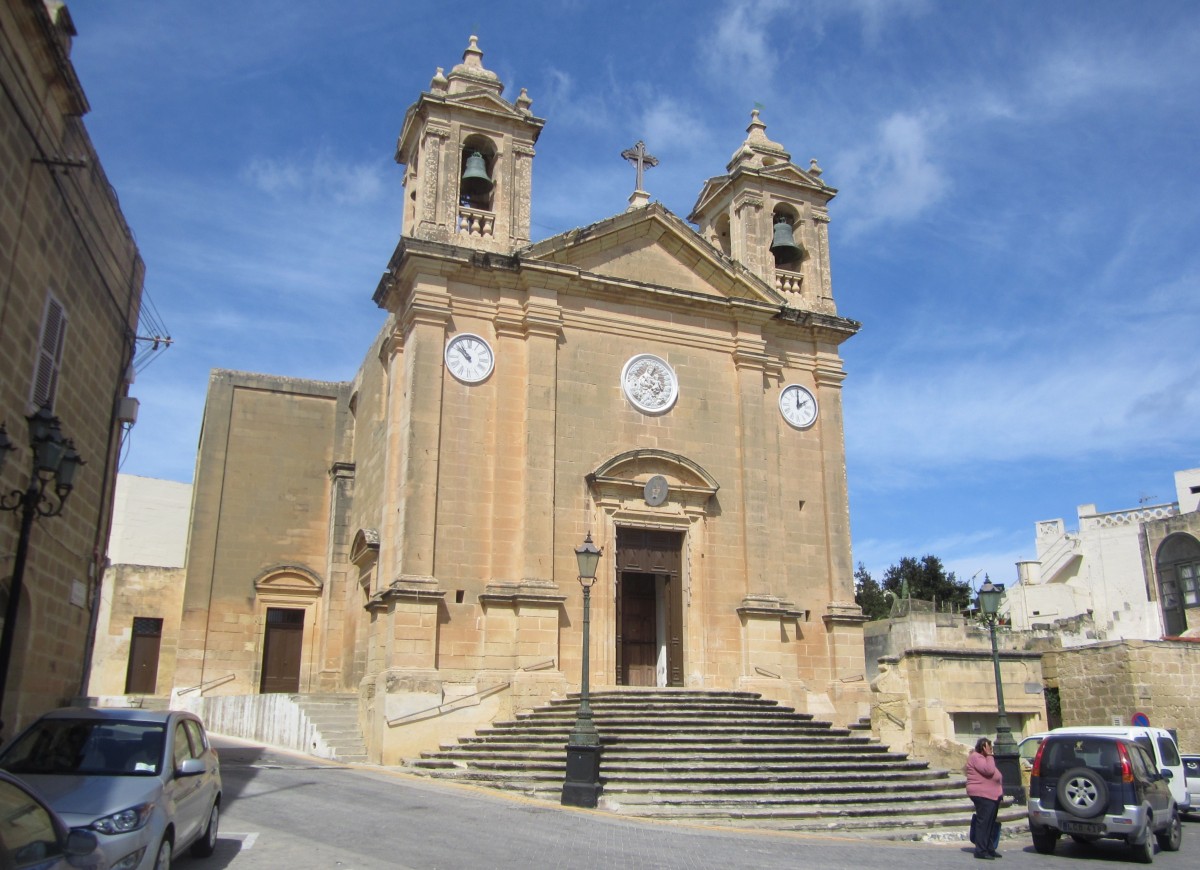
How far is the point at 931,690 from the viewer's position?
20.2m

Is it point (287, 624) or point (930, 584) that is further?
point (930, 584)

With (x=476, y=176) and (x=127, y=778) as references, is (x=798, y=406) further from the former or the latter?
(x=127, y=778)

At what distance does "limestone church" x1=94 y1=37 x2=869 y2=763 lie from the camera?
17.5m

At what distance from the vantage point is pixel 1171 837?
1211 cm

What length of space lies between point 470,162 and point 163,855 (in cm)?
1513

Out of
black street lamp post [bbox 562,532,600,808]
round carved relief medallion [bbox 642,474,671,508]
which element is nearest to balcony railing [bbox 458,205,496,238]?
round carved relief medallion [bbox 642,474,671,508]

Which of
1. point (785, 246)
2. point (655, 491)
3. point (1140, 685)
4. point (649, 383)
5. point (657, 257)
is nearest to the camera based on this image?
point (655, 491)

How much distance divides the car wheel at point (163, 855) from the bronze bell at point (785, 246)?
59.4ft

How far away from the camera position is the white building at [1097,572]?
3594cm

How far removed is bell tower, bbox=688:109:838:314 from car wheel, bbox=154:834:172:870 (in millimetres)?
17357

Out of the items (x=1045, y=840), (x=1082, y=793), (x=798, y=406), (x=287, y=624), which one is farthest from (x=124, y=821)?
(x=287, y=624)

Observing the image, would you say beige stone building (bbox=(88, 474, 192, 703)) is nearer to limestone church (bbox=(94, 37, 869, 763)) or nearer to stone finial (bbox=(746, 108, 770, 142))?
limestone church (bbox=(94, 37, 869, 763))

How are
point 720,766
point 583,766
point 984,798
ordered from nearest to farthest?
point 984,798 < point 583,766 < point 720,766

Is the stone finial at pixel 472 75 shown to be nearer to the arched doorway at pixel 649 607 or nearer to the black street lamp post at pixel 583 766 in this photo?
the arched doorway at pixel 649 607
